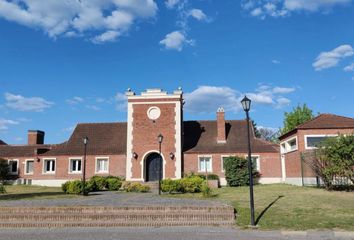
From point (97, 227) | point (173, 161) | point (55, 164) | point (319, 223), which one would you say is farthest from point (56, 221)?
point (55, 164)

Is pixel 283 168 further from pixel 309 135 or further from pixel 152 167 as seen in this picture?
pixel 152 167

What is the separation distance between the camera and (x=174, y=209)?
43.2 ft

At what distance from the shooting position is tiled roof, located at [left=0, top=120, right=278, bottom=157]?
3169 cm

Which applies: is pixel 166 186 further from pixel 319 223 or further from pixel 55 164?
pixel 55 164

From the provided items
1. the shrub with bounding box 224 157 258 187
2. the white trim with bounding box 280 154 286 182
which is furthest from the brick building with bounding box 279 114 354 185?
the shrub with bounding box 224 157 258 187

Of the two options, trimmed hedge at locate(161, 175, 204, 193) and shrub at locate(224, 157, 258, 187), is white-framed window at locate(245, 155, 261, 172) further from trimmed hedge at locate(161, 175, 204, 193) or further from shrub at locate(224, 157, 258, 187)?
trimmed hedge at locate(161, 175, 204, 193)

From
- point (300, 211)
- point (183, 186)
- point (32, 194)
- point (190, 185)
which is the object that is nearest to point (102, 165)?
point (32, 194)

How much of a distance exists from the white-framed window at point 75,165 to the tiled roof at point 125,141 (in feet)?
2.08

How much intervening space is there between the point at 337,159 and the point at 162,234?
12.7 m

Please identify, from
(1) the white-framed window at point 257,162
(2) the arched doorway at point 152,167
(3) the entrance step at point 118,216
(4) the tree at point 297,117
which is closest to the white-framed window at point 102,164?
(2) the arched doorway at point 152,167

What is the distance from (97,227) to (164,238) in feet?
11.0

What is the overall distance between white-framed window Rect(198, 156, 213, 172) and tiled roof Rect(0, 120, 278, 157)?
682mm

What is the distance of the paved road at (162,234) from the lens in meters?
10.3

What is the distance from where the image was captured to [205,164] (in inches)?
1235
